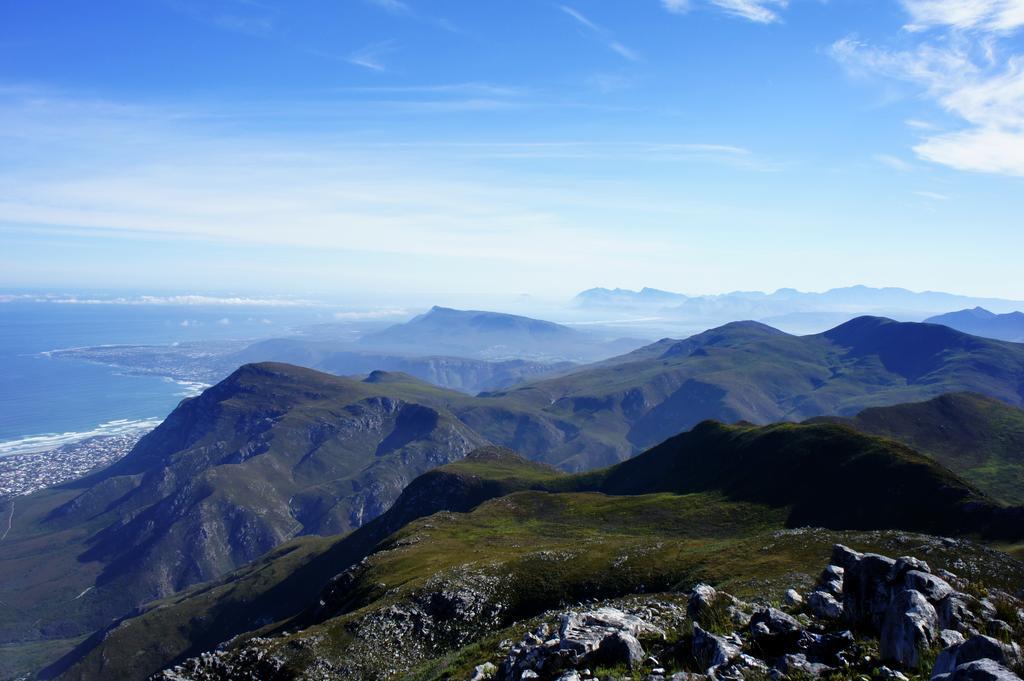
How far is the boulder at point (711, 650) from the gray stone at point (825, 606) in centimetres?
543

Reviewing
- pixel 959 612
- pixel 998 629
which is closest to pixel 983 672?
pixel 998 629

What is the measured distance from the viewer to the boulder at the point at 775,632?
21312 mm

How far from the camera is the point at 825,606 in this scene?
24.9 metres

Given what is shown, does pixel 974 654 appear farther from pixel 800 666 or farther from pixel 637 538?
pixel 637 538

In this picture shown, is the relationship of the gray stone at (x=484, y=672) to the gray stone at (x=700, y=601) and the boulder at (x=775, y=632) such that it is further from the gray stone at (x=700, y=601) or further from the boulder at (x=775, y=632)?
the boulder at (x=775, y=632)

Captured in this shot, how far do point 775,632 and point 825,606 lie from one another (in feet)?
14.9

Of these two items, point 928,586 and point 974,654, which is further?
point 928,586

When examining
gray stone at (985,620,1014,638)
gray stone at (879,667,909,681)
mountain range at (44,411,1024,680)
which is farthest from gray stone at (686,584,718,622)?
mountain range at (44,411,1024,680)

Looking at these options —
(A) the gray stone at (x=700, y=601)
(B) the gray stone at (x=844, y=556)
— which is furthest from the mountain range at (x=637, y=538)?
(A) the gray stone at (x=700, y=601)

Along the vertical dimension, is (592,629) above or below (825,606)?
below

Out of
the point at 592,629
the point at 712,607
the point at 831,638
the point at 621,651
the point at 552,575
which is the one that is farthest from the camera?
the point at 552,575

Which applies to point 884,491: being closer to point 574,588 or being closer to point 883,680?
point 574,588

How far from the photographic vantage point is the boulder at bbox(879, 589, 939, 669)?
18656mm

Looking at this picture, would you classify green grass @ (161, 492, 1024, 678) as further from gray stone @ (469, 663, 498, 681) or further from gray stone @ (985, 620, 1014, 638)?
gray stone @ (985, 620, 1014, 638)
